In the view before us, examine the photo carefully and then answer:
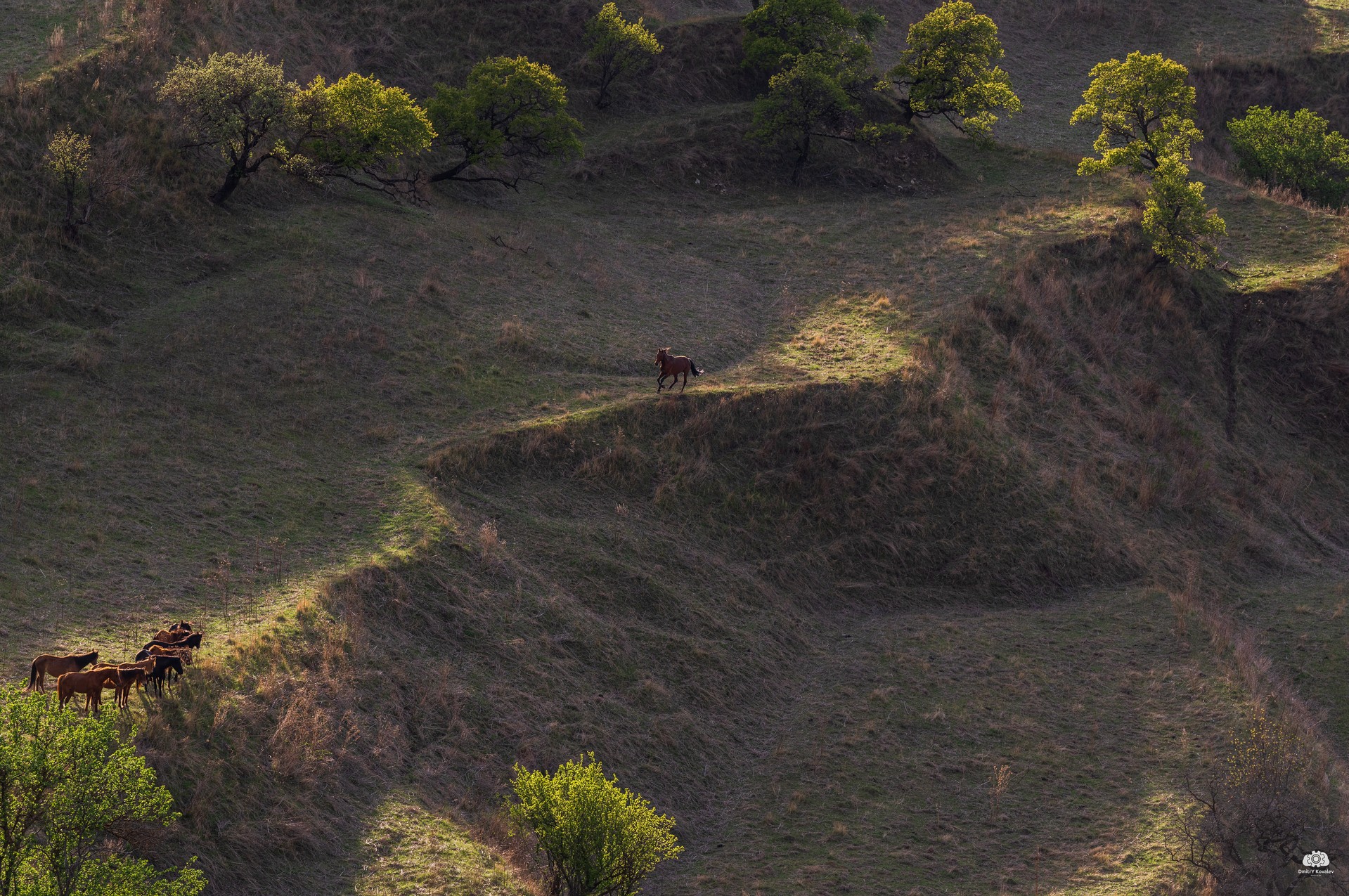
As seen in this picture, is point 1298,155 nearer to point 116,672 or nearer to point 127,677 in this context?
point 127,677

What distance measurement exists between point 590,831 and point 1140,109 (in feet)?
149

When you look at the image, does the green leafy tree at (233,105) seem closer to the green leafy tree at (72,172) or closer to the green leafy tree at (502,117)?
the green leafy tree at (72,172)

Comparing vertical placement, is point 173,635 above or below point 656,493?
above

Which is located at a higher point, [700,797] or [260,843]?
[260,843]

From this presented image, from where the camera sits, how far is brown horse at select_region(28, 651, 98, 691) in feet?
53.9

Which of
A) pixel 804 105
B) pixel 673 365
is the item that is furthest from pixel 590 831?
pixel 804 105

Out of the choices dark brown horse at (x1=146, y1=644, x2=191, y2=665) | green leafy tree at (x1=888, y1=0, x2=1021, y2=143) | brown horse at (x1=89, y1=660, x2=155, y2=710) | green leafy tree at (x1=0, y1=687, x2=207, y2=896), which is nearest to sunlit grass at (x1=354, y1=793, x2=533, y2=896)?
green leafy tree at (x1=0, y1=687, x2=207, y2=896)

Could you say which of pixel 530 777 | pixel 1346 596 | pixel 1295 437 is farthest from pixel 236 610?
pixel 1295 437

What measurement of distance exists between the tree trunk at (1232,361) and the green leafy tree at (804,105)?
1790 centimetres

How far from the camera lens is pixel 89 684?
53.3ft

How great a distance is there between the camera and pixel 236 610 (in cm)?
2088

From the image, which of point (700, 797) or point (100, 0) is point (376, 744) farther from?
point (100, 0)

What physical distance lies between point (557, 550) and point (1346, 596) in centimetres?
2520

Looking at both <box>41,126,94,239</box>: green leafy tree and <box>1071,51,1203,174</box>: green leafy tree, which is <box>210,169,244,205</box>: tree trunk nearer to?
<box>41,126,94,239</box>: green leafy tree
